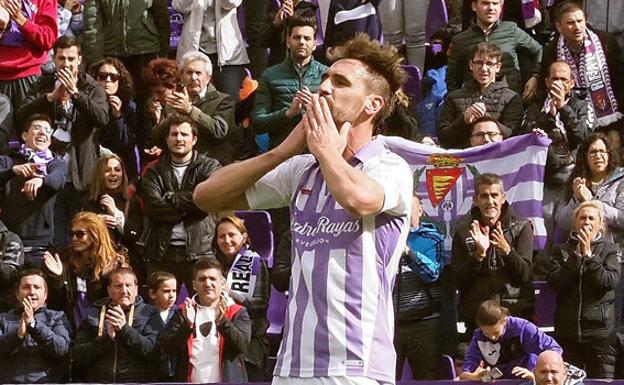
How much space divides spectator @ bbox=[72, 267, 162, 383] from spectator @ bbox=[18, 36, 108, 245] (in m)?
1.66

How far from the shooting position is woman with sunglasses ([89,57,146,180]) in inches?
479

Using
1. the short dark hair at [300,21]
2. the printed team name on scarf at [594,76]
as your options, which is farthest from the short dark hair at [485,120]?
the short dark hair at [300,21]

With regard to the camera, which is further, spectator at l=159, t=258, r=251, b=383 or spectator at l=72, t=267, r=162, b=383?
spectator at l=72, t=267, r=162, b=383

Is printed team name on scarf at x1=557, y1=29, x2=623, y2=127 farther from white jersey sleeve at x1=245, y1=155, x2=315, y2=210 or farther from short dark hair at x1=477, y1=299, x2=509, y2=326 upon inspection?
white jersey sleeve at x1=245, y1=155, x2=315, y2=210

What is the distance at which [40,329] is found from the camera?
9.95 meters

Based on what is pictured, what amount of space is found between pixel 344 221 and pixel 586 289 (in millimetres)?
4953

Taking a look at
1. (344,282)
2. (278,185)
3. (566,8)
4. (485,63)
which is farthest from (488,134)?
(344,282)

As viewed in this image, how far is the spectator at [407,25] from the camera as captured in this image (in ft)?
43.3

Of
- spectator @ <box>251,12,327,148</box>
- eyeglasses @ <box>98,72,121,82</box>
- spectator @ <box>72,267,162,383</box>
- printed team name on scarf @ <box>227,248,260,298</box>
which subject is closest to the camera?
spectator @ <box>72,267,162,383</box>

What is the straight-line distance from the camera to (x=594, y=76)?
11.9 meters

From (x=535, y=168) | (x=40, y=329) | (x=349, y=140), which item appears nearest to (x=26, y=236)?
(x=40, y=329)

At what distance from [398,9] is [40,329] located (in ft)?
16.1

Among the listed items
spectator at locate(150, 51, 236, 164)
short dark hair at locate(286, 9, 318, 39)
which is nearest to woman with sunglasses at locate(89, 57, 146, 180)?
spectator at locate(150, 51, 236, 164)

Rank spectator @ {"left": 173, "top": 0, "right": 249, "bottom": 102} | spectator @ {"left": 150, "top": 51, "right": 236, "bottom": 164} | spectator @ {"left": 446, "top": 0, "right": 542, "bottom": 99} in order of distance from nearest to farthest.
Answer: spectator @ {"left": 150, "top": 51, "right": 236, "bottom": 164}
spectator @ {"left": 446, "top": 0, "right": 542, "bottom": 99}
spectator @ {"left": 173, "top": 0, "right": 249, "bottom": 102}
